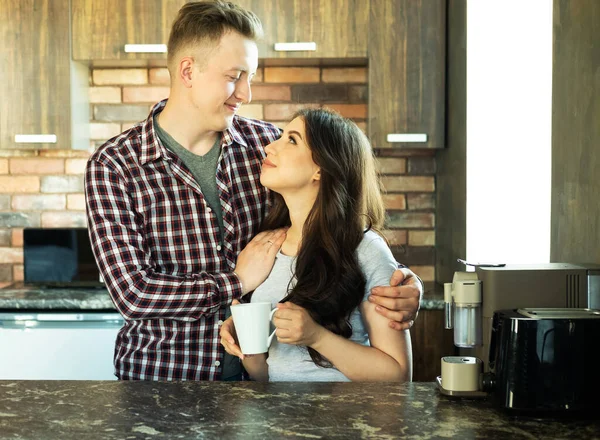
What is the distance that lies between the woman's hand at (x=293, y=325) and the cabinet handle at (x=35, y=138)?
230 centimetres

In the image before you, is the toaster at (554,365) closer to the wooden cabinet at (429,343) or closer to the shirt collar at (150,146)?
the shirt collar at (150,146)

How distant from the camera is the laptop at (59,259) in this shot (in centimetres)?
367

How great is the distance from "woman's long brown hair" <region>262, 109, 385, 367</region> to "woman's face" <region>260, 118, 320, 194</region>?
2 cm

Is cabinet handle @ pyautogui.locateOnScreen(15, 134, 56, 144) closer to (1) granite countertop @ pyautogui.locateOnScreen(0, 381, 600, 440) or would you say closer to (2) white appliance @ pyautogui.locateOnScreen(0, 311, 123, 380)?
(2) white appliance @ pyautogui.locateOnScreen(0, 311, 123, 380)

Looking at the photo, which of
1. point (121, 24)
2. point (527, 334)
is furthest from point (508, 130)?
point (527, 334)

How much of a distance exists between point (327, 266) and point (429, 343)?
168 centimetres

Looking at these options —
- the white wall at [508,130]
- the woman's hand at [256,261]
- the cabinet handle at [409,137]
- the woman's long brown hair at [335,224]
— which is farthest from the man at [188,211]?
the cabinet handle at [409,137]

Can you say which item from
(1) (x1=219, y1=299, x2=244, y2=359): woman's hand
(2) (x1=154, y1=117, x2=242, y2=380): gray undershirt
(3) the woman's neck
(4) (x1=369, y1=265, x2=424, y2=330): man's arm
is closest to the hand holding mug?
(1) (x1=219, y1=299, x2=244, y2=359): woman's hand

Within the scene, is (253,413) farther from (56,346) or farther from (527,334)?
(56,346)

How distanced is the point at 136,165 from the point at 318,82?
194 cm

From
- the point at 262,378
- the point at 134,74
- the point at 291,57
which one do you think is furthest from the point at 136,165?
the point at 134,74

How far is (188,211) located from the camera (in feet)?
7.16

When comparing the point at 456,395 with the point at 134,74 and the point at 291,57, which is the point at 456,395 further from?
the point at 134,74

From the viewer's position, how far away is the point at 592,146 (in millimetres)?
1978
